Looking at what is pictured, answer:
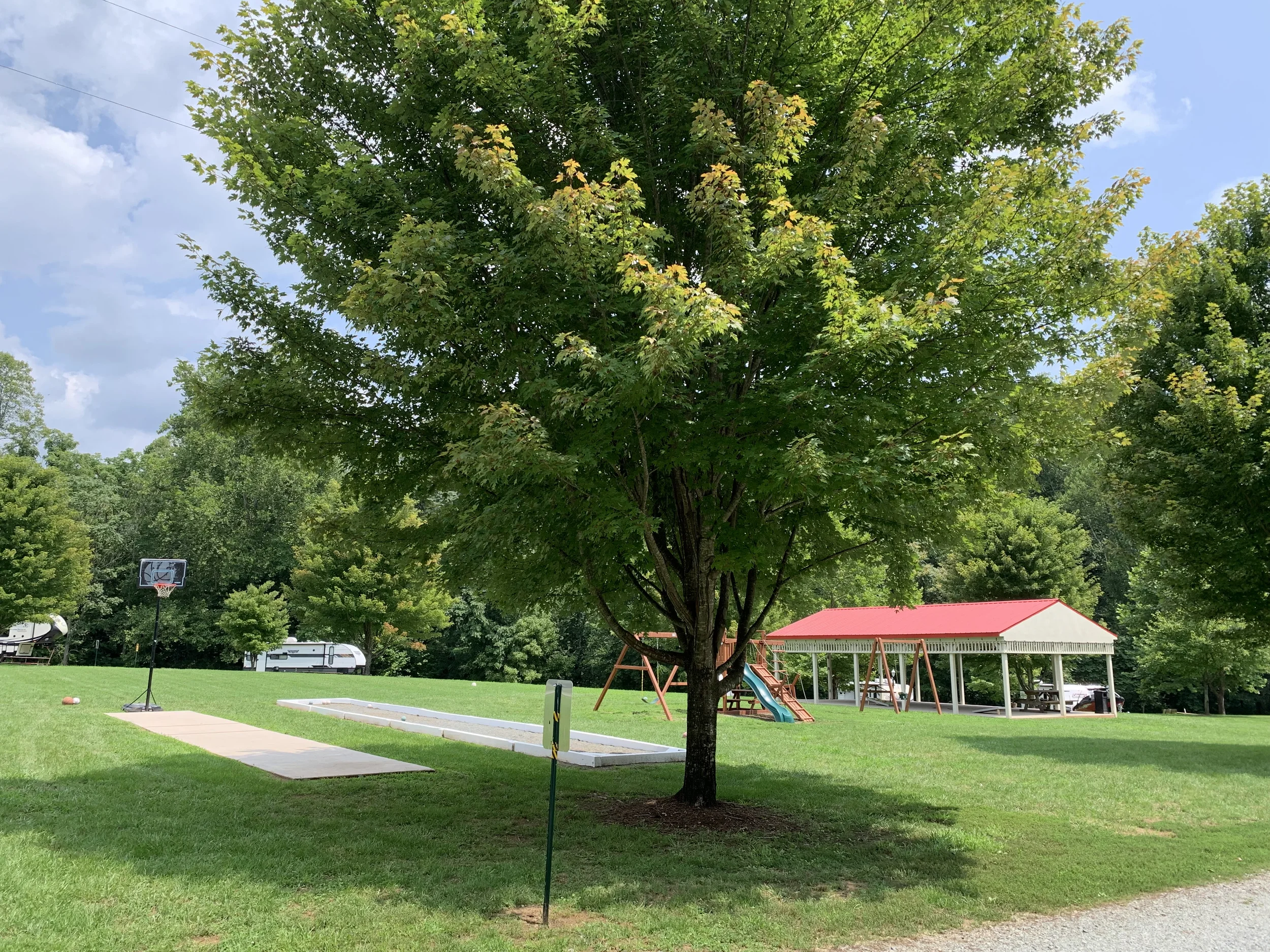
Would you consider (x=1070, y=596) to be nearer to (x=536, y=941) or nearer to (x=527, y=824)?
(x=527, y=824)

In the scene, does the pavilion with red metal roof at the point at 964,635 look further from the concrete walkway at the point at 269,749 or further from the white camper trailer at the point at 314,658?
the white camper trailer at the point at 314,658

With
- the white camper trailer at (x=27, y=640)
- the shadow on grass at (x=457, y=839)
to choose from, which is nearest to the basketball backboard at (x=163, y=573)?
the shadow on grass at (x=457, y=839)

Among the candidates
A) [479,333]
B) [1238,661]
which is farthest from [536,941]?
[1238,661]

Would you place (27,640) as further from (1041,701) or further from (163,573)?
(1041,701)

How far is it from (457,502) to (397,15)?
4449 mm

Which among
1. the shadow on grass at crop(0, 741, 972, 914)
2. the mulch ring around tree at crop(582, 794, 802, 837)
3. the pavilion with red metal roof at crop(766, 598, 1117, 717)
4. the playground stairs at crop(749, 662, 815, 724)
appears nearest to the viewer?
the shadow on grass at crop(0, 741, 972, 914)

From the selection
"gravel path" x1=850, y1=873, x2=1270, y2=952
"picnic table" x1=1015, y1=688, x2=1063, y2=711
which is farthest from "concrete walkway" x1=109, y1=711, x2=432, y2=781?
"picnic table" x1=1015, y1=688, x2=1063, y2=711

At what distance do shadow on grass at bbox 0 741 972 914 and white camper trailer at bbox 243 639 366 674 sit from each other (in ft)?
138

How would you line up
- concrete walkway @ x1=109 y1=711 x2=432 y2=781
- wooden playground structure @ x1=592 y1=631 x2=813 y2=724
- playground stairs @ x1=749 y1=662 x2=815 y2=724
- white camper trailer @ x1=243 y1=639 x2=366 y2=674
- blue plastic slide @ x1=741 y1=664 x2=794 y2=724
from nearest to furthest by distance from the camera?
concrete walkway @ x1=109 y1=711 x2=432 y2=781
blue plastic slide @ x1=741 y1=664 x2=794 y2=724
wooden playground structure @ x1=592 y1=631 x2=813 y2=724
playground stairs @ x1=749 y1=662 x2=815 y2=724
white camper trailer @ x1=243 y1=639 x2=366 y2=674

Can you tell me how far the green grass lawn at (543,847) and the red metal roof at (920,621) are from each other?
11.5m

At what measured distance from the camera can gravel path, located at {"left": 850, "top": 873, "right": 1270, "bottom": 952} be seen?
202 inches

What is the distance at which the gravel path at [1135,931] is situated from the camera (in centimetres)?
512

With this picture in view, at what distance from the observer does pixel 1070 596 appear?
3812 cm

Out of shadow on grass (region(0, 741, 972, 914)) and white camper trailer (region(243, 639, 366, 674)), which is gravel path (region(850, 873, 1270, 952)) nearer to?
shadow on grass (region(0, 741, 972, 914))
